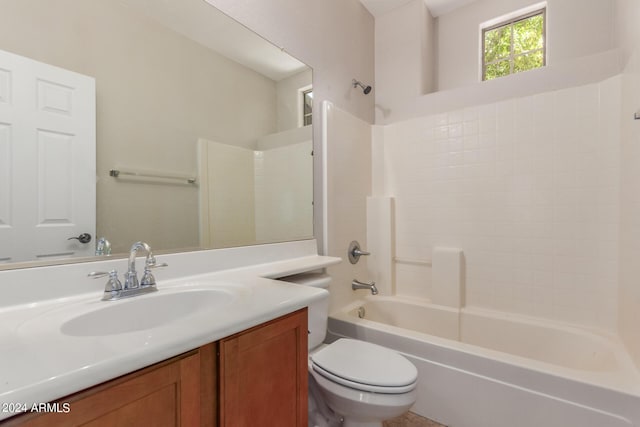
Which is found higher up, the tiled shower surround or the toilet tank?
the tiled shower surround

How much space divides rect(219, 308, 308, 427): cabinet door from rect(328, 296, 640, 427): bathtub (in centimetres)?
85

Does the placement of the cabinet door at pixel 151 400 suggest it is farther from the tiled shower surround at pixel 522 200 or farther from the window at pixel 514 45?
the window at pixel 514 45

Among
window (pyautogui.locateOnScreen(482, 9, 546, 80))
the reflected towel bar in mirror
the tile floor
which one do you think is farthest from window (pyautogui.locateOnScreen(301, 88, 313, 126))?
the tile floor

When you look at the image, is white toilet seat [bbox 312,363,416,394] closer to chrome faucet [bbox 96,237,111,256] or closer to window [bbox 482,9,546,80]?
chrome faucet [bbox 96,237,111,256]

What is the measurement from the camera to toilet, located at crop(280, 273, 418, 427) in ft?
3.56

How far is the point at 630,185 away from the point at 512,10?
1614 millimetres

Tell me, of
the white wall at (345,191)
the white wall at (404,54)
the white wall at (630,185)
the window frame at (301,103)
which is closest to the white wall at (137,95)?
the window frame at (301,103)

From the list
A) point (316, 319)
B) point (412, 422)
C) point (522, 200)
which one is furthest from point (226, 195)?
point (522, 200)

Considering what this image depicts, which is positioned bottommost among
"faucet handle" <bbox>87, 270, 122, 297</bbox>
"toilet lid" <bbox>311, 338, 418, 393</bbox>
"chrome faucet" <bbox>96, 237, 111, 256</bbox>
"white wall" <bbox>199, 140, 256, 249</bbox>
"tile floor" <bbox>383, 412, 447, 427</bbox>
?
"tile floor" <bbox>383, 412, 447, 427</bbox>

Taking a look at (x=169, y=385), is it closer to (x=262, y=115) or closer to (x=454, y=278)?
(x=262, y=115)

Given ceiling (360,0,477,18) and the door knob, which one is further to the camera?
ceiling (360,0,477,18)

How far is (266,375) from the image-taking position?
804 millimetres

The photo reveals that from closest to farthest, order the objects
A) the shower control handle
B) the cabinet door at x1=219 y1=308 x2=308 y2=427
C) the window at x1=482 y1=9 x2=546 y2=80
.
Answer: the cabinet door at x1=219 y1=308 x2=308 y2=427 < the shower control handle < the window at x1=482 y1=9 x2=546 y2=80

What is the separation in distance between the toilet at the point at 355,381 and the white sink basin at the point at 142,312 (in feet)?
1.37
